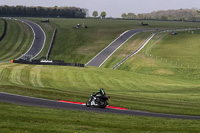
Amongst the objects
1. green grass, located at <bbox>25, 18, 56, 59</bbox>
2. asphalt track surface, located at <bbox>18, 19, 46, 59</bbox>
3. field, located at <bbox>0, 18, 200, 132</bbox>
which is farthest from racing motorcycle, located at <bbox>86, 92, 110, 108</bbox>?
green grass, located at <bbox>25, 18, 56, 59</bbox>

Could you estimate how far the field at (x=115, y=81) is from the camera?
21.6 metres

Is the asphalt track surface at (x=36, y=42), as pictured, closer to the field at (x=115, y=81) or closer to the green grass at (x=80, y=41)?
the green grass at (x=80, y=41)

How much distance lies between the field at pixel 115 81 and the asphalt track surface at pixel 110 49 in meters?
2.36

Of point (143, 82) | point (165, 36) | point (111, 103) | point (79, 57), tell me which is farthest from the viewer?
point (165, 36)

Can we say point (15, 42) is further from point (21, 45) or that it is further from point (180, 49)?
point (180, 49)

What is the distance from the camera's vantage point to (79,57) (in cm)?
10638

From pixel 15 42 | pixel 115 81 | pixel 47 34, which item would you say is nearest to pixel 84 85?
pixel 115 81

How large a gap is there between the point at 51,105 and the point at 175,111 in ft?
34.8

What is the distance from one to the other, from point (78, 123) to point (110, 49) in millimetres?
90970

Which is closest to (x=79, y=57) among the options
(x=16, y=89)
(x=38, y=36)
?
(x=38, y=36)

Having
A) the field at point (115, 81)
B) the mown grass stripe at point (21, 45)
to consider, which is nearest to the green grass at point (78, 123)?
the field at point (115, 81)

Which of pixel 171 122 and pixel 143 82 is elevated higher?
pixel 171 122

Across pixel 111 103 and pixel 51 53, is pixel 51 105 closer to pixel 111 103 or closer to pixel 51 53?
pixel 111 103

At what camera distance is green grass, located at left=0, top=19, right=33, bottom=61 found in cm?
10769
